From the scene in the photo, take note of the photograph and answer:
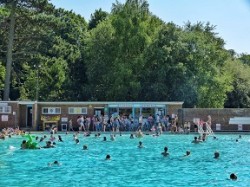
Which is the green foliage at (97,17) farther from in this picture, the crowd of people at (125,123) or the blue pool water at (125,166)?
the blue pool water at (125,166)

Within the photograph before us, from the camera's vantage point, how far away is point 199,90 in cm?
5334

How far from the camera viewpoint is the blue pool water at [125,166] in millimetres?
16906

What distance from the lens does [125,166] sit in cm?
2086

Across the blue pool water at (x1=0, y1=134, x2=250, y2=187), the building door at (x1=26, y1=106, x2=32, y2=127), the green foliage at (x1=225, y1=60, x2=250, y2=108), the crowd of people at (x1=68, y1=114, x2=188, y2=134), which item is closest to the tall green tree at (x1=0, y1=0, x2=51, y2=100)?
the building door at (x1=26, y1=106, x2=32, y2=127)

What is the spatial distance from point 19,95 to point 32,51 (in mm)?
11409

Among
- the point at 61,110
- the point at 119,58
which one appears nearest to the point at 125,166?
the point at 61,110

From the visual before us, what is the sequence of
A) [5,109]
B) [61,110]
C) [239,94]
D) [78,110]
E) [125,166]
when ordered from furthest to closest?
[239,94] → [61,110] → [78,110] → [5,109] → [125,166]

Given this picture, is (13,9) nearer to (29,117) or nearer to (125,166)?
(29,117)

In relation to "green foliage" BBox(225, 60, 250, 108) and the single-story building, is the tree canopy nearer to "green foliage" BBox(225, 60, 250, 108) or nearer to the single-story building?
"green foliage" BBox(225, 60, 250, 108)

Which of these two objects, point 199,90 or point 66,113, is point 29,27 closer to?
point 66,113

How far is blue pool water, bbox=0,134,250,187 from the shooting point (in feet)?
55.5

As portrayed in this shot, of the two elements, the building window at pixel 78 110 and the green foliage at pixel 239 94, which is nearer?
the building window at pixel 78 110

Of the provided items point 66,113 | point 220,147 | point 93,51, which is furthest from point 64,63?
point 220,147

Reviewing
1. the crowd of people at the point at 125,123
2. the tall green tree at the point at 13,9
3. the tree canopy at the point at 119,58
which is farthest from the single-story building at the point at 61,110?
the tall green tree at the point at 13,9
